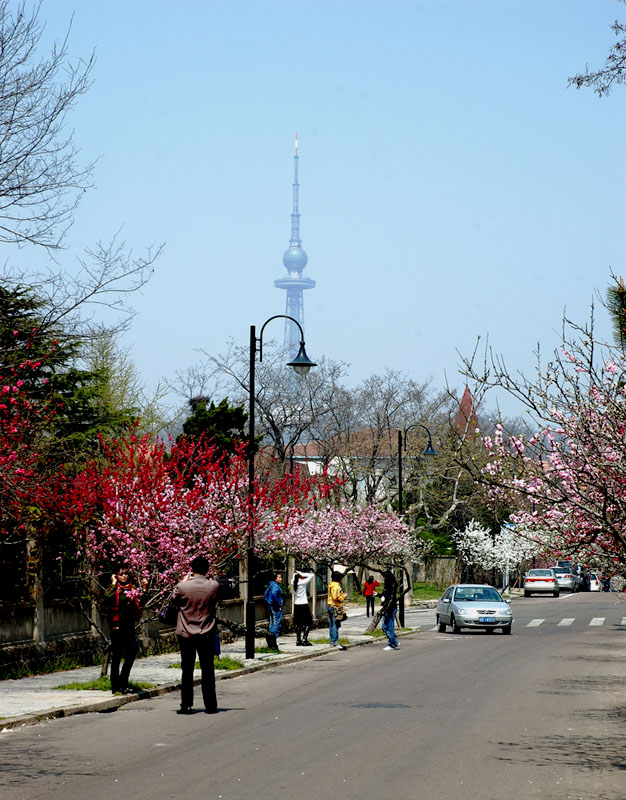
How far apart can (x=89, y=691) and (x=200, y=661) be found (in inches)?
145

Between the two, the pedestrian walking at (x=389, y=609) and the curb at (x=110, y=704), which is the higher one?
the pedestrian walking at (x=389, y=609)

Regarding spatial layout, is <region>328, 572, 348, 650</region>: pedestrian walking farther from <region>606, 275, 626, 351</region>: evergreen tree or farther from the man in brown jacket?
<region>606, 275, 626, 351</region>: evergreen tree

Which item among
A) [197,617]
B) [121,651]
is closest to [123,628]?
[121,651]

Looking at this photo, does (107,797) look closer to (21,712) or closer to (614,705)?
(21,712)

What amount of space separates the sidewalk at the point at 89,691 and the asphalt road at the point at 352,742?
37 centimetres

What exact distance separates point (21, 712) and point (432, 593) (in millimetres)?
55057

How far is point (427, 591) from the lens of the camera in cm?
7012

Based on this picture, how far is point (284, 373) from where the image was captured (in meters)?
68.8

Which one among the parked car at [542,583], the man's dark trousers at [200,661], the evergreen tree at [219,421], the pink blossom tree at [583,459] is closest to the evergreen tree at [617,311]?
the pink blossom tree at [583,459]

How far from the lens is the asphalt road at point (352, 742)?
9812mm

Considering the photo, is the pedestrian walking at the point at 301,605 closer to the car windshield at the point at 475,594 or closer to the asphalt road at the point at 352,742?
the asphalt road at the point at 352,742

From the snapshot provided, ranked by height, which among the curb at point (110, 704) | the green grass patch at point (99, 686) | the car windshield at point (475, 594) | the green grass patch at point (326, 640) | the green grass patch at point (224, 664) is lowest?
the curb at point (110, 704)

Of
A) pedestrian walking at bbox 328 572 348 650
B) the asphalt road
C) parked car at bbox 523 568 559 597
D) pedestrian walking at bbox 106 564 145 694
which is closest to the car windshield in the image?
pedestrian walking at bbox 328 572 348 650

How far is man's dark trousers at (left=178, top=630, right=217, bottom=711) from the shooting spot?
14859 millimetres
